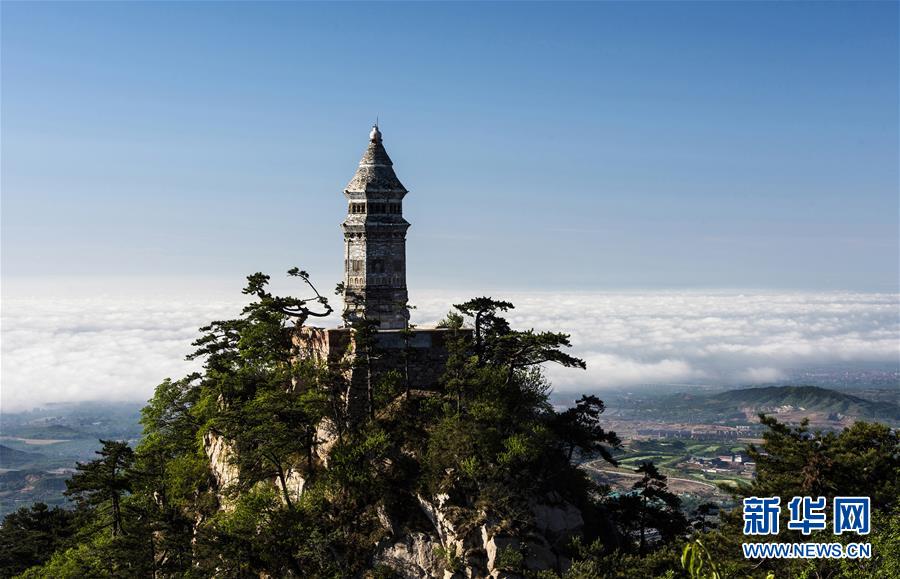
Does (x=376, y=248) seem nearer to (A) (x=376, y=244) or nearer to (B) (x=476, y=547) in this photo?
(A) (x=376, y=244)

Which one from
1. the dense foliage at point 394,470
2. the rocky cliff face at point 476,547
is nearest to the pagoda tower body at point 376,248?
the dense foliage at point 394,470

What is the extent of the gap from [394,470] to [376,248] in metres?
21.3

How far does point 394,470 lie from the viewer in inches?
2149

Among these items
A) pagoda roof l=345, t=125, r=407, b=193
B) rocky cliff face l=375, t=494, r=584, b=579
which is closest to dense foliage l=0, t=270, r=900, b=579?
rocky cliff face l=375, t=494, r=584, b=579

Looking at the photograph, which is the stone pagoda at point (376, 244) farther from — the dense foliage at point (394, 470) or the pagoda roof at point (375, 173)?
the dense foliage at point (394, 470)

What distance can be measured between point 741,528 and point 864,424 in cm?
987

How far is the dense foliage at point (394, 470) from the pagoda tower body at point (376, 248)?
664 centimetres

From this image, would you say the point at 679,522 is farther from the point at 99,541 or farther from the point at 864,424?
the point at 99,541

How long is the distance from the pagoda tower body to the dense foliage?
6642 mm

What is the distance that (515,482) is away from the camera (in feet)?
173

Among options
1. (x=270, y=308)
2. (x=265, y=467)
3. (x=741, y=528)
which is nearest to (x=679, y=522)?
(x=741, y=528)

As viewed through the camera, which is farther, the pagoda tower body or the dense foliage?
the pagoda tower body

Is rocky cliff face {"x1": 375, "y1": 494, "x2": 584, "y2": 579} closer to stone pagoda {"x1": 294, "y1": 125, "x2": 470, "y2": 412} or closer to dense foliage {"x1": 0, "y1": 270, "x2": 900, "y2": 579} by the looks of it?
dense foliage {"x1": 0, "y1": 270, "x2": 900, "y2": 579}

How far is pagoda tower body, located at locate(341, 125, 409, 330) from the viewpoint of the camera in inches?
2682
